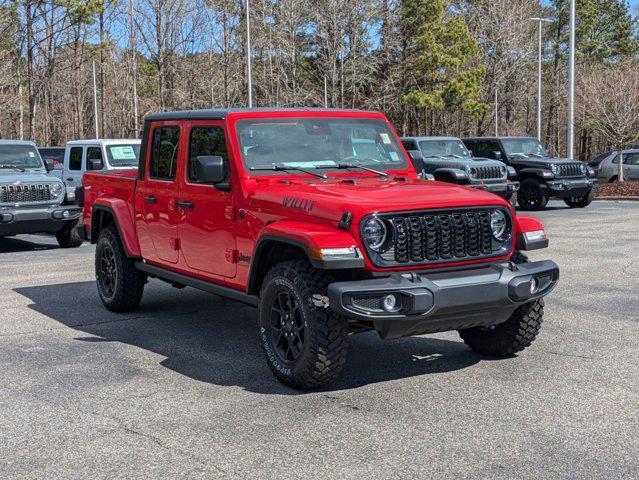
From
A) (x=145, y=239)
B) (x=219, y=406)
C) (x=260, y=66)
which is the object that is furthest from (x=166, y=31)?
(x=219, y=406)

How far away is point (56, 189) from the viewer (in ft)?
49.5

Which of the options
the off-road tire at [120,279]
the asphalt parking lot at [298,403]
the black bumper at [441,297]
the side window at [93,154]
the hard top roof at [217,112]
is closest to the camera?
the asphalt parking lot at [298,403]

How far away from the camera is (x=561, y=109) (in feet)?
225

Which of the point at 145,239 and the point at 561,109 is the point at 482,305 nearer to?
the point at 145,239

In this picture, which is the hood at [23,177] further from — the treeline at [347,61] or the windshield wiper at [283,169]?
the treeline at [347,61]

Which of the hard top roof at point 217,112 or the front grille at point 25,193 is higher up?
the hard top roof at point 217,112

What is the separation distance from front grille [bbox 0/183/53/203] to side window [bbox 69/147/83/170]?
3.12 metres

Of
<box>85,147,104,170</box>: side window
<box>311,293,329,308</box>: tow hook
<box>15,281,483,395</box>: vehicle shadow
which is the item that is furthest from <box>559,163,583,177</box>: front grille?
<box>311,293,329,308</box>: tow hook

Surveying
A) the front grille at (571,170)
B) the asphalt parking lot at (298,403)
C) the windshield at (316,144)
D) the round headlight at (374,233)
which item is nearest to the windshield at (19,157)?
the asphalt parking lot at (298,403)

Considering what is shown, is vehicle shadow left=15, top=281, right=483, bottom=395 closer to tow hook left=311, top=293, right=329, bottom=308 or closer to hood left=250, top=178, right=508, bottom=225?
tow hook left=311, top=293, right=329, bottom=308

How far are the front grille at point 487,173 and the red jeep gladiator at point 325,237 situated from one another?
1252 cm

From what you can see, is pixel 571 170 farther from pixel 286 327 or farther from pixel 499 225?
pixel 286 327

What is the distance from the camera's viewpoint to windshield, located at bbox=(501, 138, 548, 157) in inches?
894

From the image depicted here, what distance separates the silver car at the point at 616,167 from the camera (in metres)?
30.0
